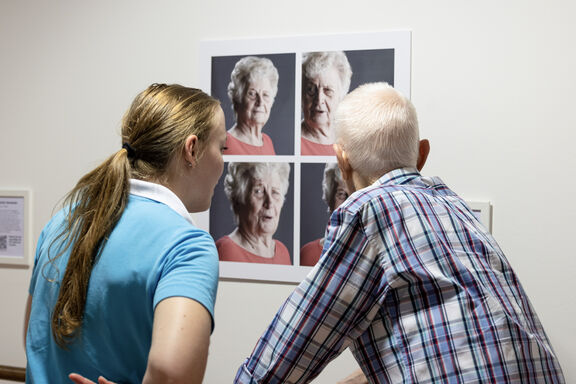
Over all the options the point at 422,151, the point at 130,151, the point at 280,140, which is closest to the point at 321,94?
the point at 280,140

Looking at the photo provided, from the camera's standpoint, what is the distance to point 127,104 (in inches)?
79.7

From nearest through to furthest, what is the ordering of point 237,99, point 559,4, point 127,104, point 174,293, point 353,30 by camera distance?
1. point 174,293
2. point 559,4
3. point 353,30
4. point 237,99
5. point 127,104

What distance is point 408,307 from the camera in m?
0.98

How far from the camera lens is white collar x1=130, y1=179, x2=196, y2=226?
38.8 inches

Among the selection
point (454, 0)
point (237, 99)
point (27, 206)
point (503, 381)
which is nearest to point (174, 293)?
point (503, 381)

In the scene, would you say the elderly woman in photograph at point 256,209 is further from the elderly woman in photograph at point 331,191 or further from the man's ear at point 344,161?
the man's ear at point 344,161

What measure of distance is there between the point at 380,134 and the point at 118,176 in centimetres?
52

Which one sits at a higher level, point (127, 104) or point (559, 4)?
point (559, 4)

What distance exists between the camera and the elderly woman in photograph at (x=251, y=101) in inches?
73.6

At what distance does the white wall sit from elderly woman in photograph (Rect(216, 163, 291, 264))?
112mm

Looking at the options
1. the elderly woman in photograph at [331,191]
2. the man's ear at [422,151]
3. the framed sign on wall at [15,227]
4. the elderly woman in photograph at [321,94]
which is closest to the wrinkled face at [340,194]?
the elderly woman in photograph at [331,191]

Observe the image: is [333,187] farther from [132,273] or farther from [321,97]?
[132,273]

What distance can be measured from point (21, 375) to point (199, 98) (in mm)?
1575

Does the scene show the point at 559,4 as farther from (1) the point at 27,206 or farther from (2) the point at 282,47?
(1) the point at 27,206
